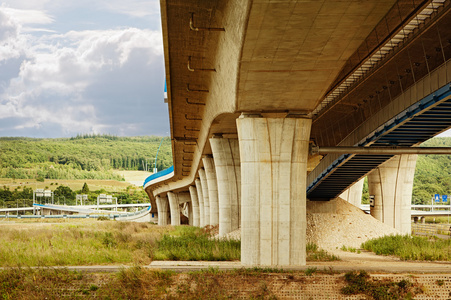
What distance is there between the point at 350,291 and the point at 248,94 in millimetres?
7894

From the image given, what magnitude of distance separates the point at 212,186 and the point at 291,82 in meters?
25.9

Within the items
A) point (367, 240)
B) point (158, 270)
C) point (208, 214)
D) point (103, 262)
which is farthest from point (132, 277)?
point (208, 214)

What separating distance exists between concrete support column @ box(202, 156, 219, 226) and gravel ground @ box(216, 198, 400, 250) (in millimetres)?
8937

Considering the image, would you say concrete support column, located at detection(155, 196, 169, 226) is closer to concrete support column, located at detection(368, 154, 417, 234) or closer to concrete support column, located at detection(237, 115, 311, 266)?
concrete support column, located at detection(368, 154, 417, 234)

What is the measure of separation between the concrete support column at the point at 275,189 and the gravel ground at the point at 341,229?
32.6 ft

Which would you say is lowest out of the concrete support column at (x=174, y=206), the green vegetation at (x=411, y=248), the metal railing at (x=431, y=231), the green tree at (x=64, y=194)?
the metal railing at (x=431, y=231)

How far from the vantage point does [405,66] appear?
91.6ft

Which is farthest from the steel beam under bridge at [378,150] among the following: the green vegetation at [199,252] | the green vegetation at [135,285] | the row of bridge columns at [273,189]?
the green vegetation at [135,285]

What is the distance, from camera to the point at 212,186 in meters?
45.3

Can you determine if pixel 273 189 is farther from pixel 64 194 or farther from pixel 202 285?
pixel 64 194

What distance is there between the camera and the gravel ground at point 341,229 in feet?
112

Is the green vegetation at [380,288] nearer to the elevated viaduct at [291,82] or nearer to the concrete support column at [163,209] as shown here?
the elevated viaduct at [291,82]

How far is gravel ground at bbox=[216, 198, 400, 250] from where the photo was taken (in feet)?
112

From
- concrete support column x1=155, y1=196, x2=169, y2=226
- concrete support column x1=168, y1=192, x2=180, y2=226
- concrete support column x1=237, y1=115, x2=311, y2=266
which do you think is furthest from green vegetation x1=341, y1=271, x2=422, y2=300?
concrete support column x1=155, y1=196, x2=169, y2=226
